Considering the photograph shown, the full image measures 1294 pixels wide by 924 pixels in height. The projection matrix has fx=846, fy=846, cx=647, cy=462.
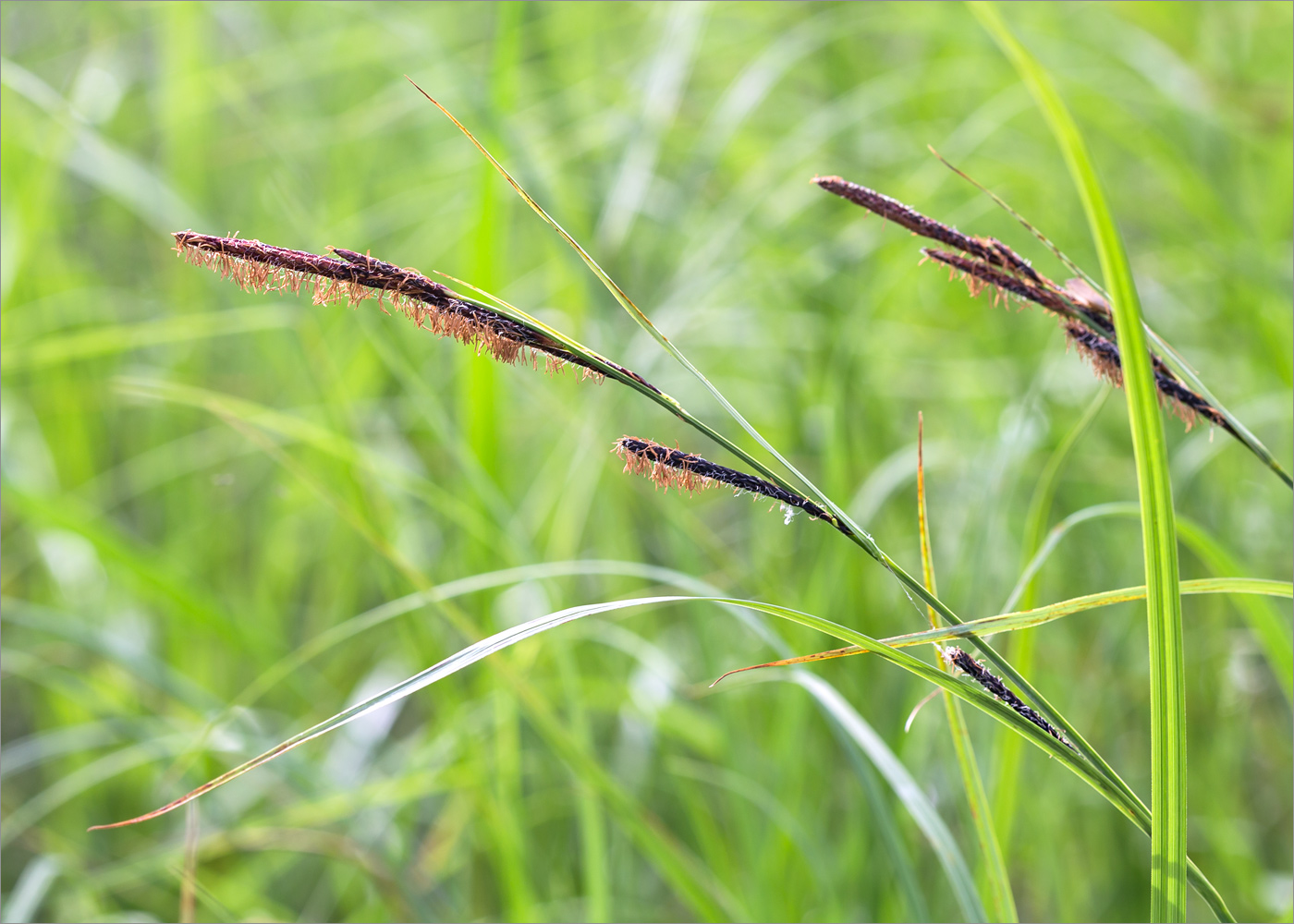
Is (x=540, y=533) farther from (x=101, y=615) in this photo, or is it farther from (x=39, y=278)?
(x=39, y=278)

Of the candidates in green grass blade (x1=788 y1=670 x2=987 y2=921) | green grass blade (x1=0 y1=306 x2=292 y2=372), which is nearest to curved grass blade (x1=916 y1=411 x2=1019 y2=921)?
green grass blade (x1=788 y1=670 x2=987 y2=921)

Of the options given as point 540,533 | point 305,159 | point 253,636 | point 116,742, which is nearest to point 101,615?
point 116,742

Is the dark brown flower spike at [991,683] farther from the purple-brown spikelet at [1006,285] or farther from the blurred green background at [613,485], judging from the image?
the blurred green background at [613,485]

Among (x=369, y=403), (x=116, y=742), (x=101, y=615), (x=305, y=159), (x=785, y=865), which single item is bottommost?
(x=785, y=865)

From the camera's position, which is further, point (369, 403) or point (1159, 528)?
point (369, 403)

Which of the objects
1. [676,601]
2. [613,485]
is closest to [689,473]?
[676,601]
